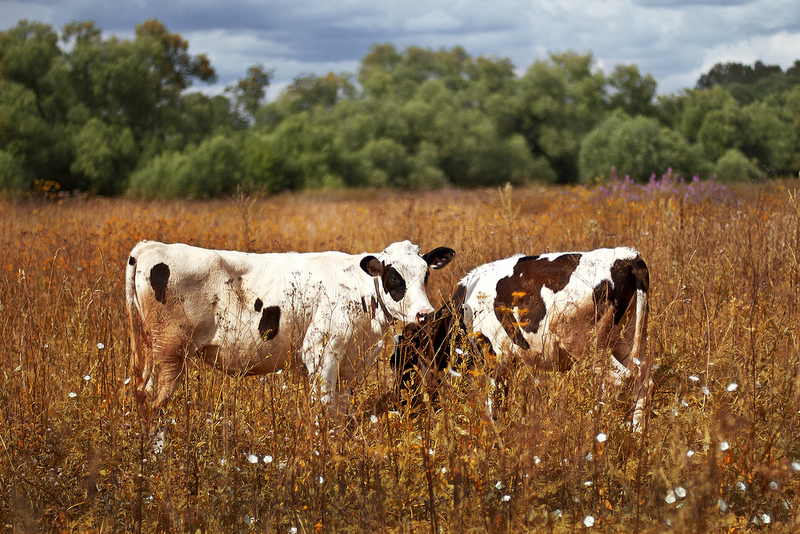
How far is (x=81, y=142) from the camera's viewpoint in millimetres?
21938

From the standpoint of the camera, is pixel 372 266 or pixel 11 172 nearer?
pixel 372 266

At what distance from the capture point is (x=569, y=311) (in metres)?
3.98

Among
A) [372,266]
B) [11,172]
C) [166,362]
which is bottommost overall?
[166,362]

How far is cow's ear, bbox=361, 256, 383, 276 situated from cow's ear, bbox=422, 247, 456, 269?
34 cm

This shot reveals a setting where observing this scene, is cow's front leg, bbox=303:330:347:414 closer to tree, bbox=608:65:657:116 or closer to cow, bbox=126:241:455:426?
cow, bbox=126:241:455:426

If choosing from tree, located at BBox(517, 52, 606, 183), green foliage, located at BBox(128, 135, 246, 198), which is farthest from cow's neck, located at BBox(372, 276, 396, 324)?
tree, located at BBox(517, 52, 606, 183)

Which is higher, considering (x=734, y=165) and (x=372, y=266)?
(x=734, y=165)

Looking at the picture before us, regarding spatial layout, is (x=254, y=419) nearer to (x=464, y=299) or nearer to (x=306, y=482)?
(x=306, y=482)

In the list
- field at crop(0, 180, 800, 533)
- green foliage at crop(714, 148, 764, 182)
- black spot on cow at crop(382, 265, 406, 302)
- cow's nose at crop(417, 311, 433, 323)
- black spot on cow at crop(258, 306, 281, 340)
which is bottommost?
field at crop(0, 180, 800, 533)

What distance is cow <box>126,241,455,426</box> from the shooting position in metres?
3.83

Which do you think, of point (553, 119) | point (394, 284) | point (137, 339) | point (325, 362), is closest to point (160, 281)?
point (137, 339)

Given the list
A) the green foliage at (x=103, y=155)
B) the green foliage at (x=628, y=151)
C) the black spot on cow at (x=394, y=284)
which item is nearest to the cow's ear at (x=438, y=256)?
the black spot on cow at (x=394, y=284)

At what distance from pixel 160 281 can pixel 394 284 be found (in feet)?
4.79

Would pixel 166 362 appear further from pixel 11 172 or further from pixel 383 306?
pixel 11 172
